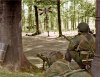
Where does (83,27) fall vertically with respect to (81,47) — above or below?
above

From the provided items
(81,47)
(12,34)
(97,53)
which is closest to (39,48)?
(12,34)

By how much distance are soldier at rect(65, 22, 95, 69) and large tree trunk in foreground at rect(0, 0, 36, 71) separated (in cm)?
432

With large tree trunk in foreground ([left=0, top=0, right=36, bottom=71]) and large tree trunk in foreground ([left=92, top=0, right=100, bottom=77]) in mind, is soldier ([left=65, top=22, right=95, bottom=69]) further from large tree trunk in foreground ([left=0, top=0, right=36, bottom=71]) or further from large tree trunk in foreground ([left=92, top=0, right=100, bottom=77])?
large tree trunk in foreground ([left=0, top=0, right=36, bottom=71])

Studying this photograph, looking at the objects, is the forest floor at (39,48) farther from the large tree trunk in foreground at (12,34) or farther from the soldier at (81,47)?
the soldier at (81,47)

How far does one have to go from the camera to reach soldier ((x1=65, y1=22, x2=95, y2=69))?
18.2 ft

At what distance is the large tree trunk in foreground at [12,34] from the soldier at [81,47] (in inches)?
170

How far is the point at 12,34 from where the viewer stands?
9859 millimetres

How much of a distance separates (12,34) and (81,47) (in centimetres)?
452

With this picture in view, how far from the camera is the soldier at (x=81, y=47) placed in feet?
18.2

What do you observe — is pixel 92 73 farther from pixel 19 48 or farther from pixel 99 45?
pixel 19 48

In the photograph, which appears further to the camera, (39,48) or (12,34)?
(39,48)

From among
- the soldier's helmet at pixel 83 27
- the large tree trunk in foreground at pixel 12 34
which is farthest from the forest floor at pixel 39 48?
the soldier's helmet at pixel 83 27

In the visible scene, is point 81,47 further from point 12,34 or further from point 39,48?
point 39,48

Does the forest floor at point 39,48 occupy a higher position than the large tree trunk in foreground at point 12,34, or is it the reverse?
the large tree trunk in foreground at point 12,34
